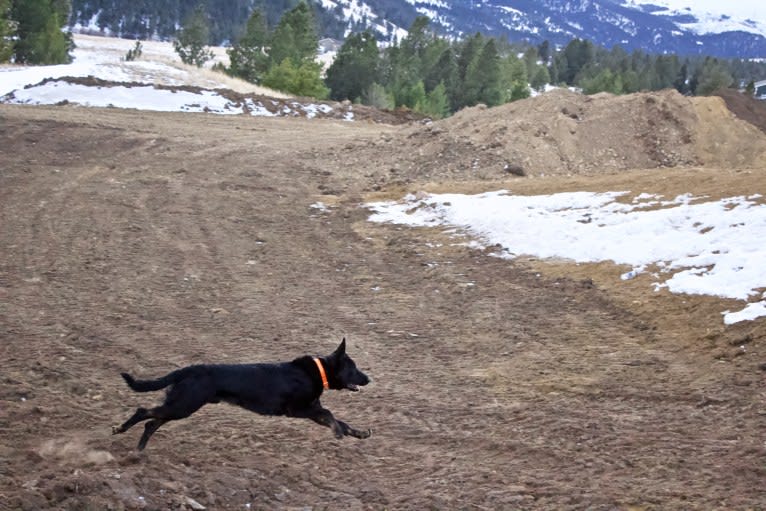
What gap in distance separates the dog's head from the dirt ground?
47 cm

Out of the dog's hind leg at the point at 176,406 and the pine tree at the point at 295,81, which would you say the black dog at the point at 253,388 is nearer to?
the dog's hind leg at the point at 176,406

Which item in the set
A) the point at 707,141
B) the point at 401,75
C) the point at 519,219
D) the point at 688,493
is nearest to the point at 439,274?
the point at 519,219

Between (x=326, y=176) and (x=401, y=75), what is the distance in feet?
214

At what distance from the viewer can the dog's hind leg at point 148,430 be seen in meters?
5.68

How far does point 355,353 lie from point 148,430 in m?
3.24

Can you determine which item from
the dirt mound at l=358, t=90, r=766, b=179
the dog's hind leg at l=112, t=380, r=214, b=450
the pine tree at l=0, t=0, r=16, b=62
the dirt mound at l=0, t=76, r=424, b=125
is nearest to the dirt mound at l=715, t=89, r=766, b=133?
the dirt mound at l=358, t=90, r=766, b=179

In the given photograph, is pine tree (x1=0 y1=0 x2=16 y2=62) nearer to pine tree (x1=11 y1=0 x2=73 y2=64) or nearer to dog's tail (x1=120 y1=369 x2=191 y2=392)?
pine tree (x1=11 y1=0 x2=73 y2=64)

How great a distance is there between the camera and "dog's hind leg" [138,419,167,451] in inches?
223

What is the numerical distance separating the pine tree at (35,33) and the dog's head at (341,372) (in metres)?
69.5

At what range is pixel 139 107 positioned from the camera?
108ft

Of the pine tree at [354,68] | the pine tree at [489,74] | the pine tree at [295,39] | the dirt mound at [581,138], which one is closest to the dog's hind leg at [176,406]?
the dirt mound at [581,138]

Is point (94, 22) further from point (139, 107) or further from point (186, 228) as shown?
point (186, 228)

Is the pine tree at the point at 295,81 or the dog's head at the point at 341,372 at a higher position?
the dog's head at the point at 341,372

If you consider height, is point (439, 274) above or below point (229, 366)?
below
